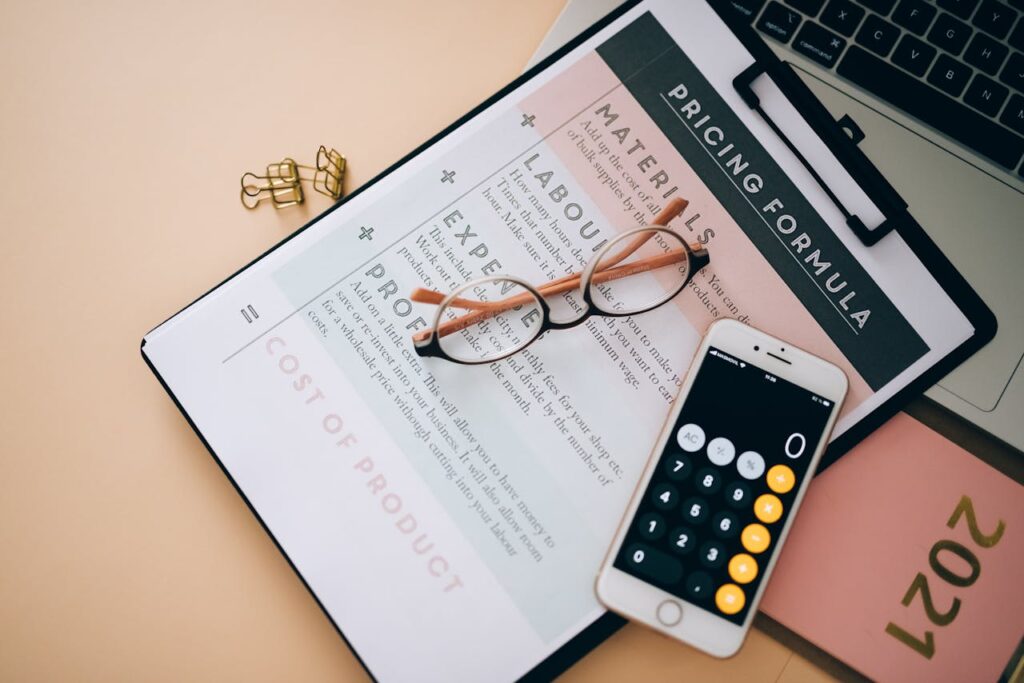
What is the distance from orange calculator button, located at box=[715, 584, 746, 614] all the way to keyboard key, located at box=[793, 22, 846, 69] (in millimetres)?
399

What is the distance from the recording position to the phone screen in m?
0.45

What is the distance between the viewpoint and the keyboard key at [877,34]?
0.50m

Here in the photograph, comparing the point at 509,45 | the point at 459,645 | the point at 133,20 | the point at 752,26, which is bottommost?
the point at 459,645

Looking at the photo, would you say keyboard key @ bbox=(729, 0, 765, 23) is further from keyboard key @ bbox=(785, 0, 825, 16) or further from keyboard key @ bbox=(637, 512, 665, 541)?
keyboard key @ bbox=(637, 512, 665, 541)

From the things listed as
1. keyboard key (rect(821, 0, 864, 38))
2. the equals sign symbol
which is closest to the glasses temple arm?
the equals sign symbol

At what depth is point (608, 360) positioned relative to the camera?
1.54 feet

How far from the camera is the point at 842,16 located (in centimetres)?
50

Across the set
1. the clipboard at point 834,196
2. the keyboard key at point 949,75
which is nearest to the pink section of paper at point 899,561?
the clipboard at point 834,196

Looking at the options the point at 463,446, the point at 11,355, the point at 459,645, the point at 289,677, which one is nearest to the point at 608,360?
the point at 463,446

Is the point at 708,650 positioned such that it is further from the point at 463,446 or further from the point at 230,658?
the point at 230,658

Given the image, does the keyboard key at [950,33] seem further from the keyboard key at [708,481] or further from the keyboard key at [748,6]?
the keyboard key at [708,481]

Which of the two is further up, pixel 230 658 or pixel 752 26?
pixel 752 26

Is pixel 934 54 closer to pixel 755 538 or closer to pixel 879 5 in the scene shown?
pixel 879 5

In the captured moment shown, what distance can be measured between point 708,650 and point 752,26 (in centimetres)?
46
